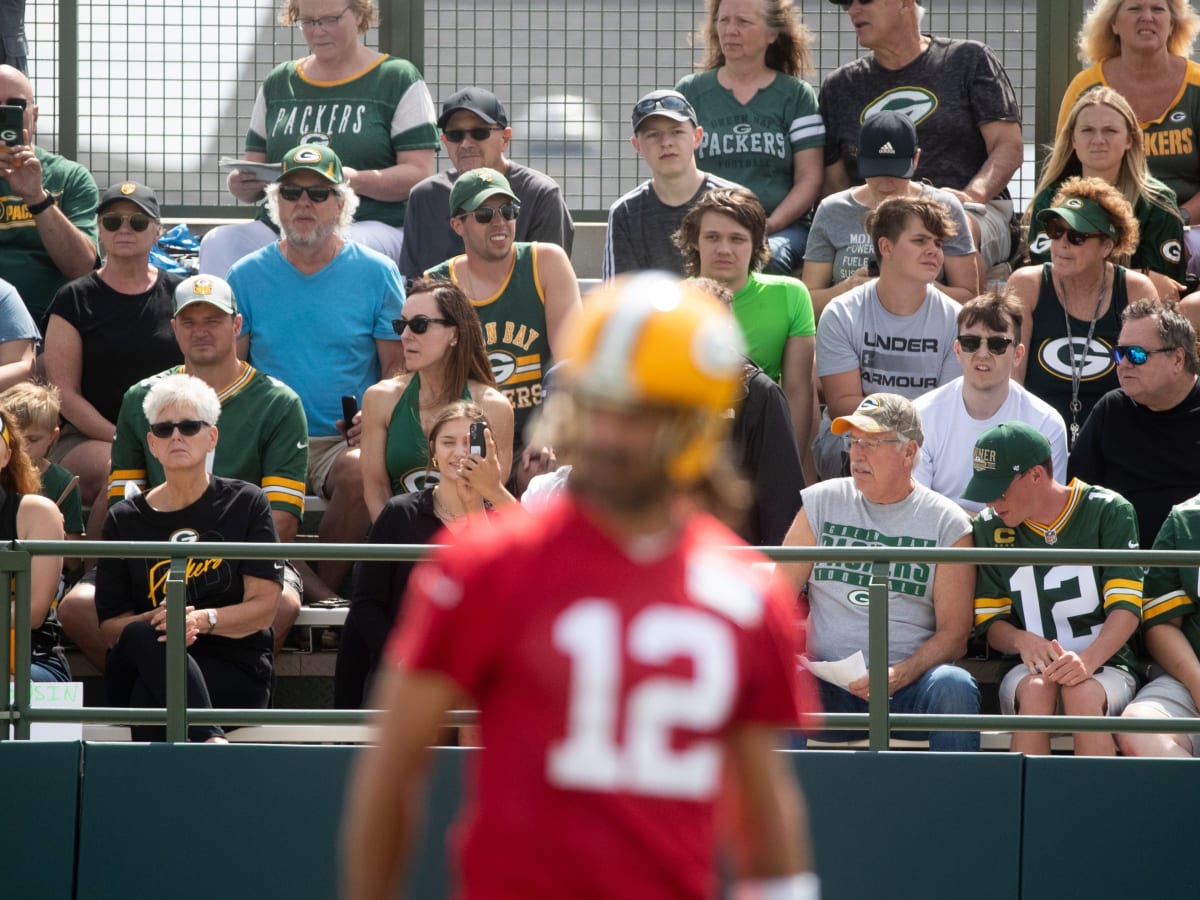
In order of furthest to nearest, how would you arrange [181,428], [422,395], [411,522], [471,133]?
[471,133] < [422,395] < [181,428] < [411,522]

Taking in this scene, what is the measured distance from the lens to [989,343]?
706 centimetres

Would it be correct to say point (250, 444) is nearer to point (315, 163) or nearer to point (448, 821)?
point (315, 163)

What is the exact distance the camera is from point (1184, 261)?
8273 mm

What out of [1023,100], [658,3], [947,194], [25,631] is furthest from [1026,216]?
[25,631]

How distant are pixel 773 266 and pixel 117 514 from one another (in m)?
3.59

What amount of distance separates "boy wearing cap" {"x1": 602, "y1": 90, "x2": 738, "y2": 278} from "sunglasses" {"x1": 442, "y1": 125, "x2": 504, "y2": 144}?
77cm

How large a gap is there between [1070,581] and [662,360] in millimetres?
4279

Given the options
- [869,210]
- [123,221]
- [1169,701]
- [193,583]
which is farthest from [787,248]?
[193,583]

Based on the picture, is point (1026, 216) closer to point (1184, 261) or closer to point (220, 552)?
point (1184, 261)

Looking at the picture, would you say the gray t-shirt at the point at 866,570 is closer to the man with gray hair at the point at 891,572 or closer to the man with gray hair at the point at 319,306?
the man with gray hair at the point at 891,572

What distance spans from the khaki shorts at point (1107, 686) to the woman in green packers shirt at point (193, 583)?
2694mm

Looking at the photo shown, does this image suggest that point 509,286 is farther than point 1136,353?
Yes

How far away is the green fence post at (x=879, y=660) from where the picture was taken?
5895 mm

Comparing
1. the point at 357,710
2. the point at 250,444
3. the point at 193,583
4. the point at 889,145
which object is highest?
the point at 889,145
